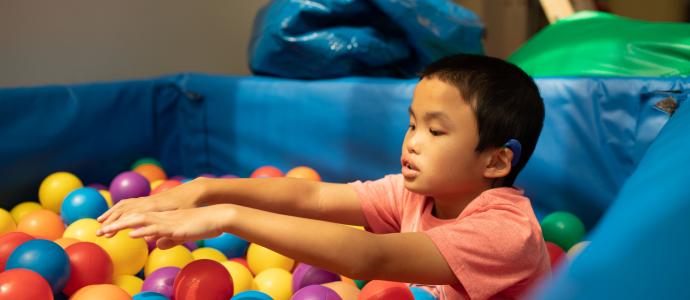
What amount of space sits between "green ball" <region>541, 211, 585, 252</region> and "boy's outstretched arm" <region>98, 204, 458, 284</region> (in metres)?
0.58

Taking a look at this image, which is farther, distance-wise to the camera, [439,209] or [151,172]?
[151,172]

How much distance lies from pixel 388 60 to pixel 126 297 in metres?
1.02

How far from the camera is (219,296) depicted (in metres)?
0.94

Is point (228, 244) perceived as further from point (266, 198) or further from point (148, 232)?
point (148, 232)

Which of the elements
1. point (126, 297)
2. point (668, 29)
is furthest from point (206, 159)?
point (668, 29)

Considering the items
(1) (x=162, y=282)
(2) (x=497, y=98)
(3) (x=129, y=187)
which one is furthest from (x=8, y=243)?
(2) (x=497, y=98)

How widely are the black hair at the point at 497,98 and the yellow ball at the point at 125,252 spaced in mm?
596

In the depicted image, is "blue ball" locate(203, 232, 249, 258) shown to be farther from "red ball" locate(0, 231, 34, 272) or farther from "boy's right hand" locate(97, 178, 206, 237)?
"boy's right hand" locate(97, 178, 206, 237)

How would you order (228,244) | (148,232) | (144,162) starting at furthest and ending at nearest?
(144,162) → (228,244) → (148,232)

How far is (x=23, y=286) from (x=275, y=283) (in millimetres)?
394

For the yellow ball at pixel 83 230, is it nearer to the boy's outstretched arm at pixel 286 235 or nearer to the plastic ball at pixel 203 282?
the plastic ball at pixel 203 282

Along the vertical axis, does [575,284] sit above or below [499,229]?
above

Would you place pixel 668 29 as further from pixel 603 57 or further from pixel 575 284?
pixel 575 284

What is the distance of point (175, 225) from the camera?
697 millimetres
